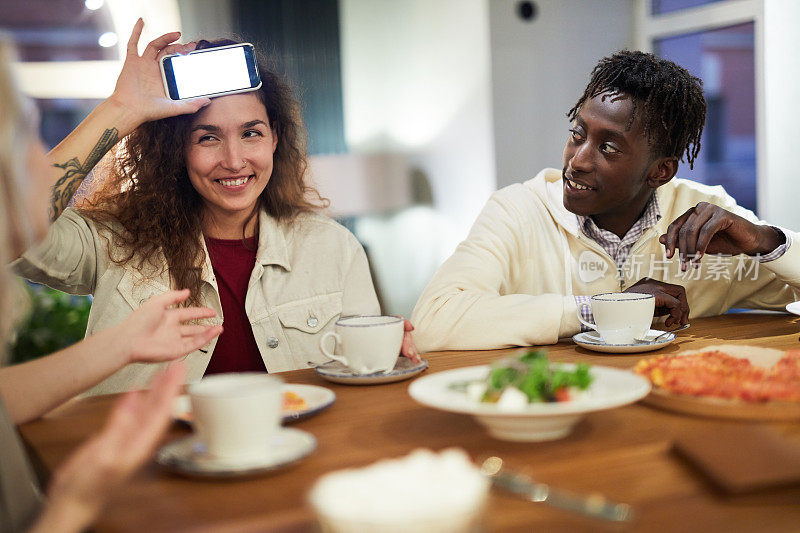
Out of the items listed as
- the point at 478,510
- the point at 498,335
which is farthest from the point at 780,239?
the point at 478,510

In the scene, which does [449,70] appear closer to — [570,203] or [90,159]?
[570,203]

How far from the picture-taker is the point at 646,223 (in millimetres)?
1929

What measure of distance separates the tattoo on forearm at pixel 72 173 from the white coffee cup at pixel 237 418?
32.9 inches

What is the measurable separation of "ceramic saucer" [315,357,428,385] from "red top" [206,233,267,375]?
1.54ft

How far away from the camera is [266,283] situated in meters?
1.75

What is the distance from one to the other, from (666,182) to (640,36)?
7.65 feet

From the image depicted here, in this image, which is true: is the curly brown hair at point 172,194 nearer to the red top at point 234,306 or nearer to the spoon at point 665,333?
the red top at point 234,306

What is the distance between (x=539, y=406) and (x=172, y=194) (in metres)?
1.20

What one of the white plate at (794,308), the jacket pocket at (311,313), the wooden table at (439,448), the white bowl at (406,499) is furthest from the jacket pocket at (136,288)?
the white plate at (794,308)

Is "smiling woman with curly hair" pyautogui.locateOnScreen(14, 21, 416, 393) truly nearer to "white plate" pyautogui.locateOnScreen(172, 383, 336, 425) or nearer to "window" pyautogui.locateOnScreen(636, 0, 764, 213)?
"white plate" pyautogui.locateOnScreen(172, 383, 336, 425)

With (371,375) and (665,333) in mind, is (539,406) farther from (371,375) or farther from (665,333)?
(665,333)

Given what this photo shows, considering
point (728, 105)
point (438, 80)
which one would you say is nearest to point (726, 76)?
point (728, 105)

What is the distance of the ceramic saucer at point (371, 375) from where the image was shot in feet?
3.95

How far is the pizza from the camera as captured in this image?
0.95 metres
